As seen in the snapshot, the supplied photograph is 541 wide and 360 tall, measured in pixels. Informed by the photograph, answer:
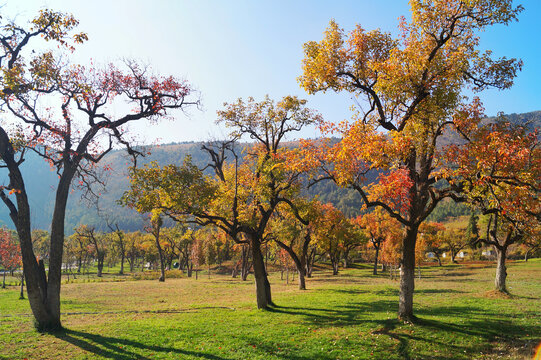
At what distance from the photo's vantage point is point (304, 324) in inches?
666

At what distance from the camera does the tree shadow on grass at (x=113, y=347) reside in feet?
39.1

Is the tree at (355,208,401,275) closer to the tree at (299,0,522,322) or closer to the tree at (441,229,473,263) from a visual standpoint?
the tree at (441,229,473,263)

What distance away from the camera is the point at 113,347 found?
12852 mm

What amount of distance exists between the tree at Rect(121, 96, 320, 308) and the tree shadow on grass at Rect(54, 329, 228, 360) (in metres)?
6.92

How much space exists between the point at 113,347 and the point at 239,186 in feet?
39.0

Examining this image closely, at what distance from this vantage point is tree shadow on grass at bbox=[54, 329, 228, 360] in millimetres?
11906

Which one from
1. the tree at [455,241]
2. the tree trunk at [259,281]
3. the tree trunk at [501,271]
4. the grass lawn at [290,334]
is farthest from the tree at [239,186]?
the tree at [455,241]

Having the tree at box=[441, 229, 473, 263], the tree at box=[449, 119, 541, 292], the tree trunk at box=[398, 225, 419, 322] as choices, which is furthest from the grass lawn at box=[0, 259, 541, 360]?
the tree at box=[441, 229, 473, 263]

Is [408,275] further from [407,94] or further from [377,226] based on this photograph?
Result: [377,226]

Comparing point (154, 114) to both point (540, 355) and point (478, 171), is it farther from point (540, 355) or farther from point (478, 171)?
point (540, 355)

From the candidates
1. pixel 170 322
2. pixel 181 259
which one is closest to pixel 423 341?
pixel 170 322

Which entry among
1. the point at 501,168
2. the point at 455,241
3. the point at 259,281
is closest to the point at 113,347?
the point at 259,281

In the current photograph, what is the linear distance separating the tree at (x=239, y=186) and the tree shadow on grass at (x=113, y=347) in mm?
6917

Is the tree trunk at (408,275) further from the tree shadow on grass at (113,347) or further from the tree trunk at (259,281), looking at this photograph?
the tree trunk at (259,281)
